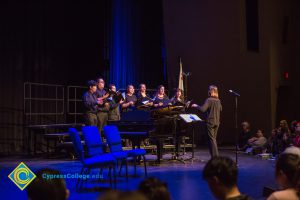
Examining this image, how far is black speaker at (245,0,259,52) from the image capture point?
16312mm

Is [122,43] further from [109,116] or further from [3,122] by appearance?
[3,122]

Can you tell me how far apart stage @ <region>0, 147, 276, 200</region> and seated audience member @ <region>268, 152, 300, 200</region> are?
144 inches

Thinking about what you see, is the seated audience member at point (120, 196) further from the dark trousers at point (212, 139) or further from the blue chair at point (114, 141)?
the dark trousers at point (212, 139)

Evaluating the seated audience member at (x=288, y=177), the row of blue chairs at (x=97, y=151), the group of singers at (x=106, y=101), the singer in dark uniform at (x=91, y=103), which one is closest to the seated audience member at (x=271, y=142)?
the group of singers at (x=106, y=101)

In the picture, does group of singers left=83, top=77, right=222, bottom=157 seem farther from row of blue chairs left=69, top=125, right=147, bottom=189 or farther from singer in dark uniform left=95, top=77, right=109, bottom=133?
row of blue chairs left=69, top=125, right=147, bottom=189

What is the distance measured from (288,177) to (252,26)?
13.9m

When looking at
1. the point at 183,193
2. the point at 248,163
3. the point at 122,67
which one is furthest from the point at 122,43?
the point at 183,193

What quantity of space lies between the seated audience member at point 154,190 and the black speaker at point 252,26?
14.5 meters

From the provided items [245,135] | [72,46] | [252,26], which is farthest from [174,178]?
[252,26]

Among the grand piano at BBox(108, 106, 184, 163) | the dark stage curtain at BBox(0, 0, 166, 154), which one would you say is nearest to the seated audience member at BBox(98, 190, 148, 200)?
the grand piano at BBox(108, 106, 184, 163)

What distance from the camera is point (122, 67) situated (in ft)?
51.8

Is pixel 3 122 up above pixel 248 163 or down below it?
above

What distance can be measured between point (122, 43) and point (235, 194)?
44.1ft

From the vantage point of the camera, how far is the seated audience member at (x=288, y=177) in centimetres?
304
